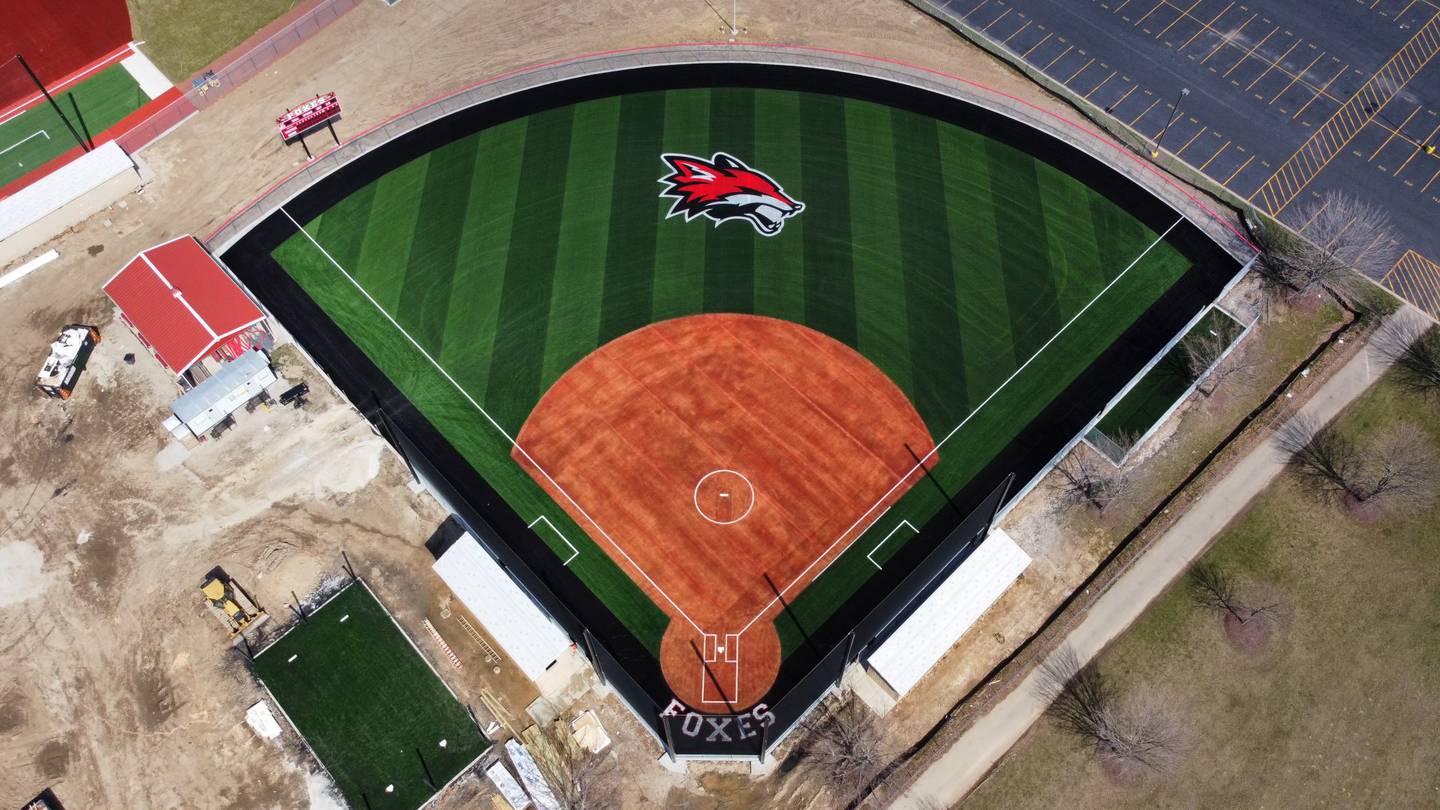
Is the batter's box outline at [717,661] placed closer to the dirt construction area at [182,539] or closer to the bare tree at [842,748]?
the dirt construction area at [182,539]

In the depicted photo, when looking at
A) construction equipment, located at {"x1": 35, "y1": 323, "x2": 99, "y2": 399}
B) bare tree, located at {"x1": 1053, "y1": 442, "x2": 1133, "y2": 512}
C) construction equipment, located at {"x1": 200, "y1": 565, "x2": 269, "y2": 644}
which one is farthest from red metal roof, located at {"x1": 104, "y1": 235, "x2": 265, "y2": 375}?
bare tree, located at {"x1": 1053, "y1": 442, "x2": 1133, "y2": 512}

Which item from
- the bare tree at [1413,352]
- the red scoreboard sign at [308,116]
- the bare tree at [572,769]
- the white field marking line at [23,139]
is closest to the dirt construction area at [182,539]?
the bare tree at [572,769]

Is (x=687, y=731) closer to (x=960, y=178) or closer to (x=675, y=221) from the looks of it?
(x=675, y=221)

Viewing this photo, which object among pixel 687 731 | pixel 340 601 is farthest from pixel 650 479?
pixel 340 601

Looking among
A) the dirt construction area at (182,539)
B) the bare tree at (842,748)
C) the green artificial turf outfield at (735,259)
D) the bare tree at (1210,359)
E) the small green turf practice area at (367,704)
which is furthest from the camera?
the green artificial turf outfield at (735,259)

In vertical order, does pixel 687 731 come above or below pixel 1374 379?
above

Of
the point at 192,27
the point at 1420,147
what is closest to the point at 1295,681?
the point at 1420,147

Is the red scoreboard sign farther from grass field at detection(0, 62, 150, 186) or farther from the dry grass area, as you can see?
the dry grass area
